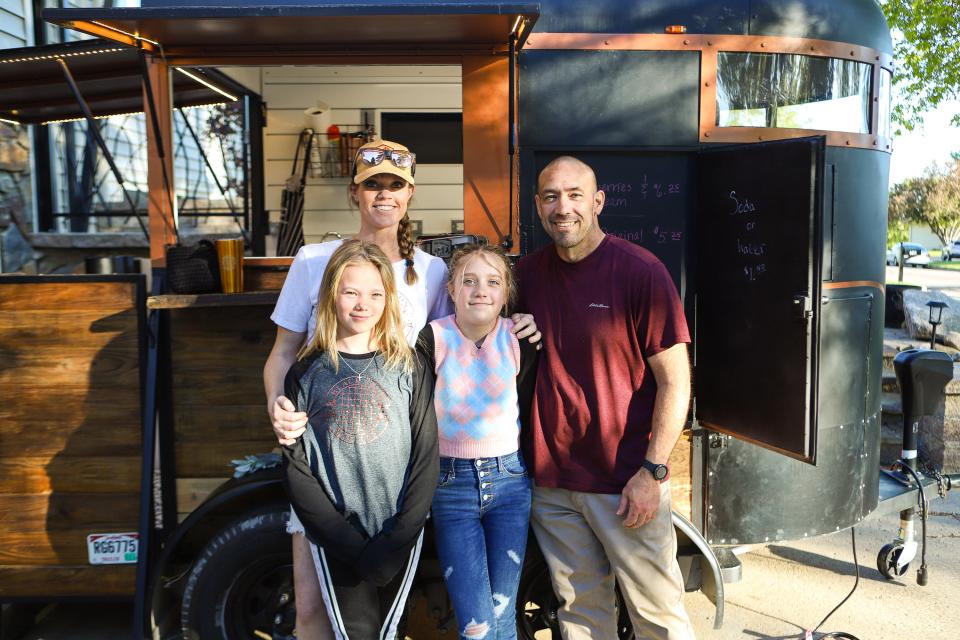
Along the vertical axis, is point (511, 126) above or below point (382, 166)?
above

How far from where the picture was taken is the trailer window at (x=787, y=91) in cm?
342

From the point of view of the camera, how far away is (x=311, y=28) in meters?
3.10

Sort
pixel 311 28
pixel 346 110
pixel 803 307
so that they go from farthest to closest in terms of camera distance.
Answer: pixel 346 110 → pixel 311 28 → pixel 803 307

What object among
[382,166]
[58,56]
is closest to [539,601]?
[382,166]

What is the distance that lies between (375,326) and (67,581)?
212cm

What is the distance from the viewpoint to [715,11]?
3.36 metres

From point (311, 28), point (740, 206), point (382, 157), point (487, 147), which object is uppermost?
point (311, 28)

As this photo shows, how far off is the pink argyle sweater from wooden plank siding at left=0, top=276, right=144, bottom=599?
63.7 inches

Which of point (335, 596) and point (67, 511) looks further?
point (67, 511)

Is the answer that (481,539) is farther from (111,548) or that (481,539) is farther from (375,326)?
(111,548)

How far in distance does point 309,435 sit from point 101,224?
20.5ft

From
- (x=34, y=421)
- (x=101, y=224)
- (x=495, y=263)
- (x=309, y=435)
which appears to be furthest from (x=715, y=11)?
(x=101, y=224)

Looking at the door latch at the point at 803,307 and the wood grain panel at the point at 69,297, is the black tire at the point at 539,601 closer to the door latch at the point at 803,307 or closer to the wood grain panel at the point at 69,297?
the door latch at the point at 803,307

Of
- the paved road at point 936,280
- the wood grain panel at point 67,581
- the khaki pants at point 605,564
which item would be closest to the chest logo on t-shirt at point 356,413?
the khaki pants at point 605,564
